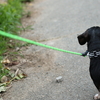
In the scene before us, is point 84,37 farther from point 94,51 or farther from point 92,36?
point 94,51

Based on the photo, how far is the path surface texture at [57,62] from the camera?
394cm

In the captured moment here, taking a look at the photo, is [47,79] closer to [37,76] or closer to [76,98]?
[37,76]

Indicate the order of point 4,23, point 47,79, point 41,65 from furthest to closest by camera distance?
point 4,23 → point 41,65 → point 47,79

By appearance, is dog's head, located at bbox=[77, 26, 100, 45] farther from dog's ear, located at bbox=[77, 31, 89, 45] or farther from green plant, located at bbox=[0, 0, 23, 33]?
green plant, located at bbox=[0, 0, 23, 33]

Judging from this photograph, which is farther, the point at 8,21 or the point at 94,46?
the point at 8,21

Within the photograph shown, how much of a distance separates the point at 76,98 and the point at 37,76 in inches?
42.2

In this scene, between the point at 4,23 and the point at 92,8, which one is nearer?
the point at 4,23

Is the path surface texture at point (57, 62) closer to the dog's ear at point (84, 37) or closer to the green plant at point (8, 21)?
the green plant at point (8, 21)

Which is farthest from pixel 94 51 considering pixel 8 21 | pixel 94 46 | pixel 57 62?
pixel 8 21

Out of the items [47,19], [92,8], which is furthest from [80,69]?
[92,8]

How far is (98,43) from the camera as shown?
3.37 m

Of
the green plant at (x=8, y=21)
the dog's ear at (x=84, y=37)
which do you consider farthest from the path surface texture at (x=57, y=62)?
the dog's ear at (x=84, y=37)

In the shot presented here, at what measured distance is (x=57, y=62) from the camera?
490 centimetres

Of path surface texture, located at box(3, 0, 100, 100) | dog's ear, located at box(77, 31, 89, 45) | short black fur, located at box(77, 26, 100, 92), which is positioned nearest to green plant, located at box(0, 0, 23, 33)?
path surface texture, located at box(3, 0, 100, 100)
